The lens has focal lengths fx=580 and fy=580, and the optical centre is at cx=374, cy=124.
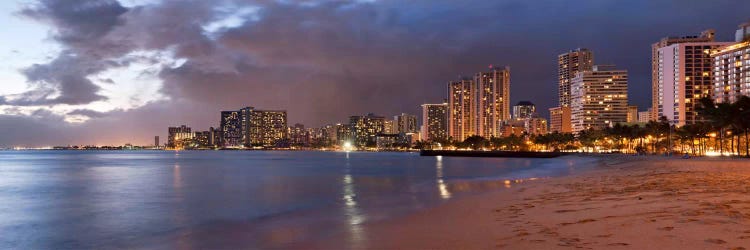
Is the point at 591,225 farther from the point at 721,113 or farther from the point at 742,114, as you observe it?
the point at 721,113

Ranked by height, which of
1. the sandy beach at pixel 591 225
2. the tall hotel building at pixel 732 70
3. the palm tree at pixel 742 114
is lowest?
the sandy beach at pixel 591 225

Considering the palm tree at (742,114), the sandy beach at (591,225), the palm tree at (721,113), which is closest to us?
the sandy beach at (591,225)

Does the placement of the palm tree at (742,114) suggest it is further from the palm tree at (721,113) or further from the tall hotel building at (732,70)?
the tall hotel building at (732,70)

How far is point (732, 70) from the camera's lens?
610 feet

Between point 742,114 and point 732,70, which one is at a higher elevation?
point 732,70

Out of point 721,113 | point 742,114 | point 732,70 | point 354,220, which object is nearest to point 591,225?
point 354,220

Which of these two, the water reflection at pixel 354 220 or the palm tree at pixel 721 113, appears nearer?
the water reflection at pixel 354 220

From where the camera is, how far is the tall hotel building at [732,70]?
17725 cm

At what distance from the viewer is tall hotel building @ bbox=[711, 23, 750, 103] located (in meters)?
177

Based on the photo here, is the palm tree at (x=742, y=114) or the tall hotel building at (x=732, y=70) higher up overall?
the tall hotel building at (x=732, y=70)

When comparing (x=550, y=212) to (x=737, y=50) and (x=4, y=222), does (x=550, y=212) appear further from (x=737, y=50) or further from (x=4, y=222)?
(x=737, y=50)

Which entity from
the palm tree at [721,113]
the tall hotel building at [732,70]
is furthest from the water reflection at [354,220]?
the tall hotel building at [732,70]

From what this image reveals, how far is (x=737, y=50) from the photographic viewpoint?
18350 centimetres

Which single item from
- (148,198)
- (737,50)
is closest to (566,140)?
(737,50)
